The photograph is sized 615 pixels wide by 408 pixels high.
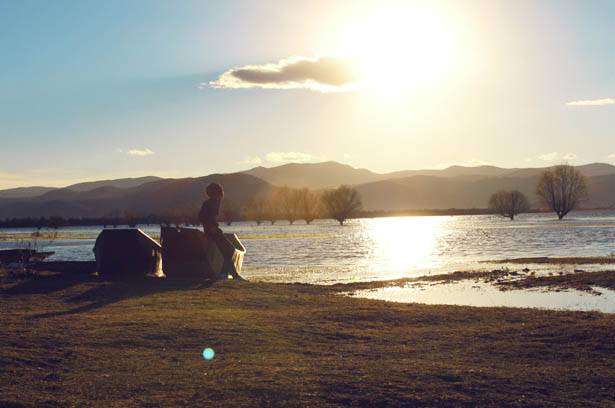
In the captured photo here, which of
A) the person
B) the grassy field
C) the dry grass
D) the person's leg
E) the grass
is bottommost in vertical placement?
the dry grass

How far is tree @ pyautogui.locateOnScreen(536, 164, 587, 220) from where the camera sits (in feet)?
464

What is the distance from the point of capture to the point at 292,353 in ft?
41.7

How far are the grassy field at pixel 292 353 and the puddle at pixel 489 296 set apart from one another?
3.27 m

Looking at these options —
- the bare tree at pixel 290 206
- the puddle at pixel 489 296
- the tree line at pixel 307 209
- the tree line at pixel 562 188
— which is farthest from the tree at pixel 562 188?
the puddle at pixel 489 296

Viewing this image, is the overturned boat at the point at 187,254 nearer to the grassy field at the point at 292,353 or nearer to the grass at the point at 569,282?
the grassy field at the point at 292,353

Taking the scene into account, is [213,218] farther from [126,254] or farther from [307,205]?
[307,205]

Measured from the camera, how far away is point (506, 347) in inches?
520

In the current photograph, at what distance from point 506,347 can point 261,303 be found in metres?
8.03

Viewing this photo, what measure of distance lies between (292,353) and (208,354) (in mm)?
1642

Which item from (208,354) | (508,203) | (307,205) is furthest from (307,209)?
(208,354)

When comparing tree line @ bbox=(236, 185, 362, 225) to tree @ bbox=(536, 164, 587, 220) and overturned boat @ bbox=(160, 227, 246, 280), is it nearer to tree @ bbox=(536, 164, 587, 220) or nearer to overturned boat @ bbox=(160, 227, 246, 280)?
tree @ bbox=(536, 164, 587, 220)

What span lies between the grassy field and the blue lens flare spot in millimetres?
151

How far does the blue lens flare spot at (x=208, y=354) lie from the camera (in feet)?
39.9

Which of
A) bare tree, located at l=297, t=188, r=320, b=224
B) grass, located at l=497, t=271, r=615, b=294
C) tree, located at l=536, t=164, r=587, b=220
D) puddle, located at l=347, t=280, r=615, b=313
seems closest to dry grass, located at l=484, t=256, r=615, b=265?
grass, located at l=497, t=271, r=615, b=294
